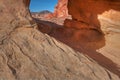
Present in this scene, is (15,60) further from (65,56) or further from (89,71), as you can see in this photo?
(89,71)

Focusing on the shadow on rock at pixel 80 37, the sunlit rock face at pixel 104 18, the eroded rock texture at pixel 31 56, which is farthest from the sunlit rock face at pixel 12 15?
the sunlit rock face at pixel 104 18

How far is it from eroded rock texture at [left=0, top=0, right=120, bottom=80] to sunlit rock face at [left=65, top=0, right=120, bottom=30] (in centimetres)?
458

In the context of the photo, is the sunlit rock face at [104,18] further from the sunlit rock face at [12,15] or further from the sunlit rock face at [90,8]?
the sunlit rock face at [12,15]

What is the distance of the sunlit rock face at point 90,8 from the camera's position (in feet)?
30.9

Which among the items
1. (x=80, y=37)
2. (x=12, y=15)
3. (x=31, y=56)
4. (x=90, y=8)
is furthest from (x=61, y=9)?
(x=31, y=56)

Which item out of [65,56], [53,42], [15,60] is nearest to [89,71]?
[65,56]

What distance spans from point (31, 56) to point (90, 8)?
5.69 meters

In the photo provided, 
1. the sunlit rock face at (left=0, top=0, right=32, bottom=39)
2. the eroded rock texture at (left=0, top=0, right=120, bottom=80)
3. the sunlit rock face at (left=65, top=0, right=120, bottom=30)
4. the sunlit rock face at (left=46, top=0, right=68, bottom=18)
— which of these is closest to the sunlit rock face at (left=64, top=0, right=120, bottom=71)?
the sunlit rock face at (left=65, top=0, right=120, bottom=30)

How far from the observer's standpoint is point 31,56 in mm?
4629

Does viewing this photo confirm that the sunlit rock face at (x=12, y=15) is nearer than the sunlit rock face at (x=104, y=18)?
Yes

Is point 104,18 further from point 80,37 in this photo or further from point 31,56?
point 31,56

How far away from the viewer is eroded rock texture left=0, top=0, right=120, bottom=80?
426cm

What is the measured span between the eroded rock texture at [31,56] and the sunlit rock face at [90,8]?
4.58 m

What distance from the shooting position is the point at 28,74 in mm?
4176
